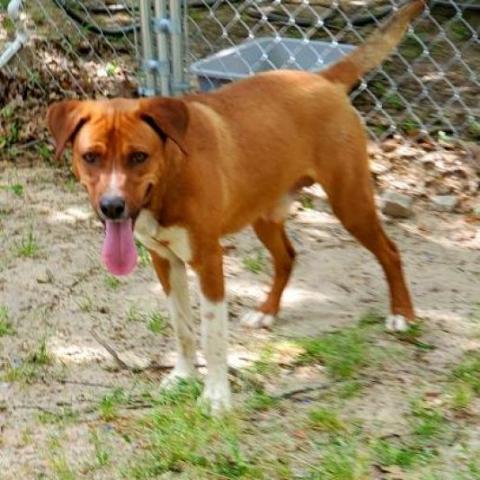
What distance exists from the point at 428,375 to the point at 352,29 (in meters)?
3.32

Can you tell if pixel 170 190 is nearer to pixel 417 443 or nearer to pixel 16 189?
pixel 417 443

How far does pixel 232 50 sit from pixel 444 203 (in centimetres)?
155

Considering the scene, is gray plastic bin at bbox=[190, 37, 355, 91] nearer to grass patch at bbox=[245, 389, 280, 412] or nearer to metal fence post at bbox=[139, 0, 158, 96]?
metal fence post at bbox=[139, 0, 158, 96]

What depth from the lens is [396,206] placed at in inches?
230

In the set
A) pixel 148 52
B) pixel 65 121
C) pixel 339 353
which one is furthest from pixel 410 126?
pixel 65 121

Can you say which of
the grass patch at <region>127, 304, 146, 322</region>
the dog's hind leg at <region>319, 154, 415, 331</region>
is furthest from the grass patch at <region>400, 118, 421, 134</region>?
the grass patch at <region>127, 304, 146, 322</region>

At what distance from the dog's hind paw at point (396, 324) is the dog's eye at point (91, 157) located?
5.49 ft

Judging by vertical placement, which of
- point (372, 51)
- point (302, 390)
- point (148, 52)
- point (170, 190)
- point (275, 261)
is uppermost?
point (372, 51)

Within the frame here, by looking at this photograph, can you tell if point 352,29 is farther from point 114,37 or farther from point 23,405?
point 23,405

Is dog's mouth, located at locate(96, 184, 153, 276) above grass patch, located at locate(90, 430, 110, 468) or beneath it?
above

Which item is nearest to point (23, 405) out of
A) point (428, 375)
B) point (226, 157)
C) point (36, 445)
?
point (36, 445)

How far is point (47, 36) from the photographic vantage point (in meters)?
7.23

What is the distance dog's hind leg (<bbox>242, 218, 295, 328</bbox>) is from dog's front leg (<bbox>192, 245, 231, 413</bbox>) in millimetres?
781

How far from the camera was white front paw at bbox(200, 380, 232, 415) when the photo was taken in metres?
4.01
